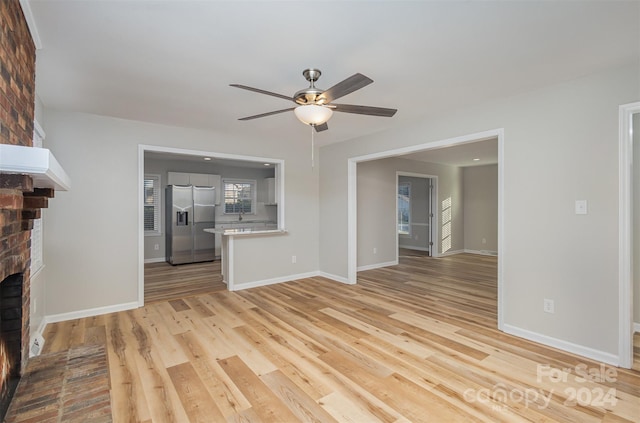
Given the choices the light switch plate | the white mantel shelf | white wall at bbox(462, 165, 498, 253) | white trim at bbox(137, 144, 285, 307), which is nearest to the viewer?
the white mantel shelf

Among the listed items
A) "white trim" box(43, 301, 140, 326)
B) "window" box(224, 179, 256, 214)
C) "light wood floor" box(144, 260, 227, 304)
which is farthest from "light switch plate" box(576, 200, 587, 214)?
"window" box(224, 179, 256, 214)

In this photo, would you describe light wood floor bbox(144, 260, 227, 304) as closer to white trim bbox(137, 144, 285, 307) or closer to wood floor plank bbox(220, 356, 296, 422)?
white trim bbox(137, 144, 285, 307)

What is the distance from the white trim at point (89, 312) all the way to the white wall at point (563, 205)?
4445 millimetres

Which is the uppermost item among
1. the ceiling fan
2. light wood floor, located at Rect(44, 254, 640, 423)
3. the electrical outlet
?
the ceiling fan

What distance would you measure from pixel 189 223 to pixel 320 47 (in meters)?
5.82

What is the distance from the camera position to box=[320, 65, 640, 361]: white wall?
256 centimetres

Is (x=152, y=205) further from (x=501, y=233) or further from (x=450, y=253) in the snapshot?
(x=450, y=253)

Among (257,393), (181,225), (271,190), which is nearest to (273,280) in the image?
(181,225)

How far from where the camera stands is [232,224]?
798 cm

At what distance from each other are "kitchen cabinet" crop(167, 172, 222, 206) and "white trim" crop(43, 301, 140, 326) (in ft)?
11.9

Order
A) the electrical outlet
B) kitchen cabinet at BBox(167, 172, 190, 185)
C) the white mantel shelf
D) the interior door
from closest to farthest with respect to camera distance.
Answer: the white mantel shelf, the electrical outlet, the interior door, kitchen cabinet at BBox(167, 172, 190, 185)

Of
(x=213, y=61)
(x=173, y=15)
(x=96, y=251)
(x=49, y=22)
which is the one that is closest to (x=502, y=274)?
(x=213, y=61)

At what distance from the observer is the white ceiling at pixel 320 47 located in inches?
71.0

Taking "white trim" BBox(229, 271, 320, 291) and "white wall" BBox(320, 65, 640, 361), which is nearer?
"white wall" BBox(320, 65, 640, 361)
